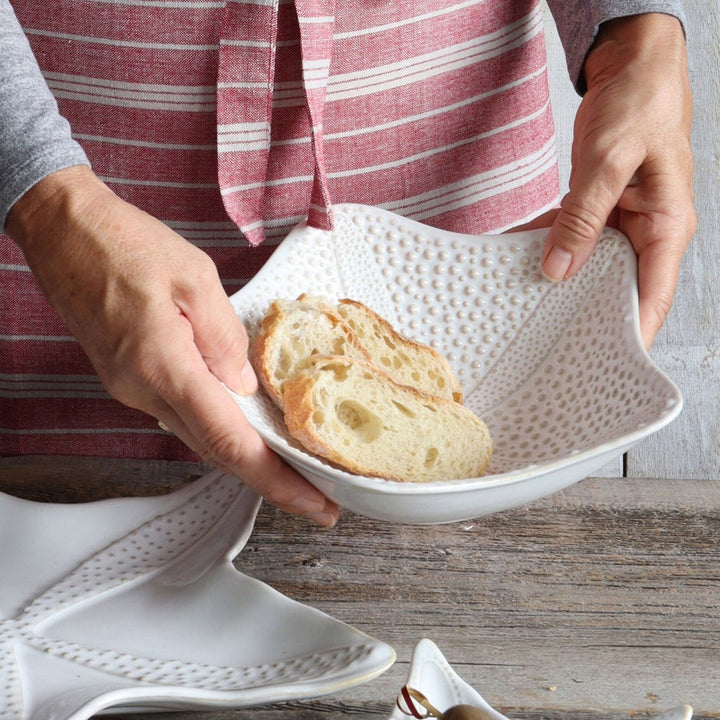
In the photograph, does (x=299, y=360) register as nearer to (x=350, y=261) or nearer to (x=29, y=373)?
(x=350, y=261)

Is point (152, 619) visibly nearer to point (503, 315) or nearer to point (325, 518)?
point (325, 518)

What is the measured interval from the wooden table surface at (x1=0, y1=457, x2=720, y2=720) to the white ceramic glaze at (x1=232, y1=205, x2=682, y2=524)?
0.10m

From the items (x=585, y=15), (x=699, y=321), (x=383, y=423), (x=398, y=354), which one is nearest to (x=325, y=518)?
(x=383, y=423)

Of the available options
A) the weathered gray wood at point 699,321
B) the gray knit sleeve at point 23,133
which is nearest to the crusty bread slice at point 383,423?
the gray knit sleeve at point 23,133

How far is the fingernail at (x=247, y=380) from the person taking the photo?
70cm

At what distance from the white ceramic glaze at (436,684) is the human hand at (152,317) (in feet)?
0.43

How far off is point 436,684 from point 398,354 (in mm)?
312

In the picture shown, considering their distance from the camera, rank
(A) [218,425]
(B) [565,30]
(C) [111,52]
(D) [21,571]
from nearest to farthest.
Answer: (A) [218,425] < (D) [21,571] < (C) [111,52] < (B) [565,30]

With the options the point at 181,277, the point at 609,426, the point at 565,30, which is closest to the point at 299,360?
the point at 181,277

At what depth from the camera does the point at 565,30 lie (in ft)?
3.19

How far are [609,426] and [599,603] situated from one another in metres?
0.15

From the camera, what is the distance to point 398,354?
0.83m

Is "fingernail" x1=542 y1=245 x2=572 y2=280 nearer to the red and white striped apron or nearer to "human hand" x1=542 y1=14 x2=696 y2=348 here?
"human hand" x1=542 y1=14 x2=696 y2=348

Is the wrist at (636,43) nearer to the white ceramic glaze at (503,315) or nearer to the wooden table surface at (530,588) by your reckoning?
the white ceramic glaze at (503,315)
